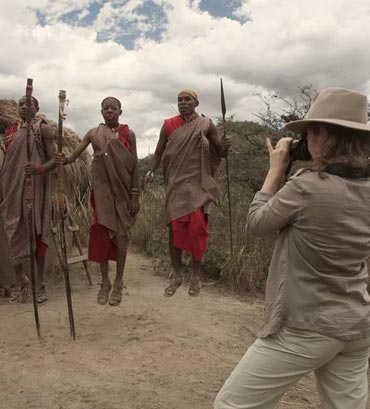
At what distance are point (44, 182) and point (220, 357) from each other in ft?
9.45

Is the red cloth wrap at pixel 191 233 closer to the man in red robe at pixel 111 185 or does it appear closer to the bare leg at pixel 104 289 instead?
the man in red robe at pixel 111 185

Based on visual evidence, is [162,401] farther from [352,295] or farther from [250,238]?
[250,238]

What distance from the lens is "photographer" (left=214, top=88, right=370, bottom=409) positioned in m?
1.91

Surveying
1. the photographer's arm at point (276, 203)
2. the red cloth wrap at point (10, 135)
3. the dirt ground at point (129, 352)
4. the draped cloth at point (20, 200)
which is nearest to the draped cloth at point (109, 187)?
the draped cloth at point (20, 200)

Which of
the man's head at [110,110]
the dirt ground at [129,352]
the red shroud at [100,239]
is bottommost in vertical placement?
the dirt ground at [129,352]

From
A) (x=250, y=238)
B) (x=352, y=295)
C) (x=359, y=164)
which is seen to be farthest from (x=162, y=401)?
(x=250, y=238)

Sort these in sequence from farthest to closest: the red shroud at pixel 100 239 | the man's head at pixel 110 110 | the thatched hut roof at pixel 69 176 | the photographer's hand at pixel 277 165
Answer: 1. the thatched hut roof at pixel 69 176
2. the red shroud at pixel 100 239
3. the man's head at pixel 110 110
4. the photographer's hand at pixel 277 165

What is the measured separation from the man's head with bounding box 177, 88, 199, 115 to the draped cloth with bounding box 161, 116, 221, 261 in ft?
0.40

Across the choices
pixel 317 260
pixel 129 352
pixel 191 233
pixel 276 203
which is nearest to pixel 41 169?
pixel 191 233

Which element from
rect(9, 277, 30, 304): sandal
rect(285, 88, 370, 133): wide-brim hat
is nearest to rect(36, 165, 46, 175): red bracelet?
rect(9, 277, 30, 304): sandal

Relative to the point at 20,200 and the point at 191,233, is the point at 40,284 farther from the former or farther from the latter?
the point at 191,233

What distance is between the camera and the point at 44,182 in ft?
19.4

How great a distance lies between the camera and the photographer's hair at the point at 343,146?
1.93 metres

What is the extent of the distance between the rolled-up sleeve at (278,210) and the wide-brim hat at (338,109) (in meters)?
0.28
